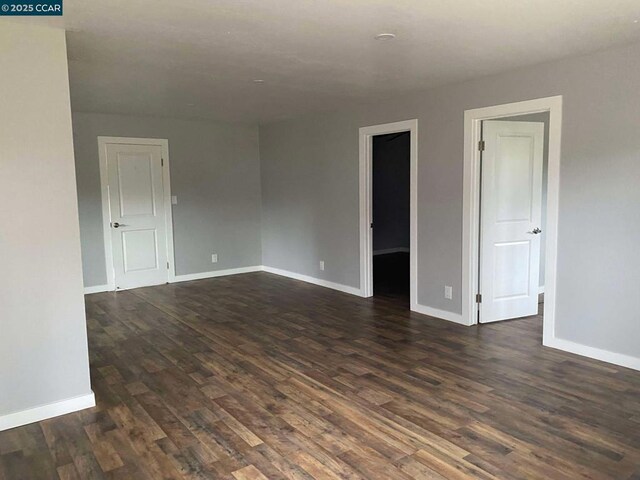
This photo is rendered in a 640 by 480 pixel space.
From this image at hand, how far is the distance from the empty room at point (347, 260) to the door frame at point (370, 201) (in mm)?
25

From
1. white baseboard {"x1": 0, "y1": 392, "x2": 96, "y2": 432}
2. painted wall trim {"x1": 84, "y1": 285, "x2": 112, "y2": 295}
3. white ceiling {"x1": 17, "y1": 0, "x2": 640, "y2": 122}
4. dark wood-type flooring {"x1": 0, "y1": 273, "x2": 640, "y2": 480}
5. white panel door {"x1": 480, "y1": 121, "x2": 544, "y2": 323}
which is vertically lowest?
dark wood-type flooring {"x1": 0, "y1": 273, "x2": 640, "y2": 480}

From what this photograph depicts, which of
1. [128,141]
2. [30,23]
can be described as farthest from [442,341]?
[128,141]

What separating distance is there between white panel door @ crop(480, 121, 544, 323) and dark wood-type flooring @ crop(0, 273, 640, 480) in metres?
0.28

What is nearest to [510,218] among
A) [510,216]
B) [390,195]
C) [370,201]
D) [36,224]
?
[510,216]

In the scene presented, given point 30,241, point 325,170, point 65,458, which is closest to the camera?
point 65,458

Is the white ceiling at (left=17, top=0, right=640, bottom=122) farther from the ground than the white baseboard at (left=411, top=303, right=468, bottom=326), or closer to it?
farther from the ground

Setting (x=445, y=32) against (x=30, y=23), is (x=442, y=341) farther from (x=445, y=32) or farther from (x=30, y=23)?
(x=30, y=23)

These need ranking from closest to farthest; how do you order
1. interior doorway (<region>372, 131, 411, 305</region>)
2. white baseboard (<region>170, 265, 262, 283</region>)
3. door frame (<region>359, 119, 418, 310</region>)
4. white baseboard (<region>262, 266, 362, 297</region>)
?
1. door frame (<region>359, 119, 418, 310</region>)
2. white baseboard (<region>262, 266, 362, 297</region>)
3. white baseboard (<region>170, 265, 262, 283</region>)
4. interior doorway (<region>372, 131, 411, 305</region>)

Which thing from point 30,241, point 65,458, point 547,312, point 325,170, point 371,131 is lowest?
point 65,458

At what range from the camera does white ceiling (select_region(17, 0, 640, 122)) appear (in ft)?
8.33

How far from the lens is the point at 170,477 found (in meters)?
2.32

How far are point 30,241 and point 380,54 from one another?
2.56m

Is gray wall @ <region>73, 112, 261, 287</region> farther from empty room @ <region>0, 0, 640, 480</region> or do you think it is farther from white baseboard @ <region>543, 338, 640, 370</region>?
white baseboard @ <region>543, 338, 640, 370</region>

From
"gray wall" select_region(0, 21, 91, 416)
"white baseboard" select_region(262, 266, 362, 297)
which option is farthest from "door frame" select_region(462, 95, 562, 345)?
"gray wall" select_region(0, 21, 91, 416)
